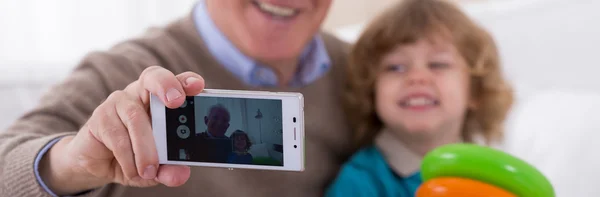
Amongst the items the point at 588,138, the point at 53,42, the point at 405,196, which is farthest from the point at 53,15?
the point at 588,138

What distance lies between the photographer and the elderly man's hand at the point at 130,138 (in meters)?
0.45

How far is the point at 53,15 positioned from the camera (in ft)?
3.87

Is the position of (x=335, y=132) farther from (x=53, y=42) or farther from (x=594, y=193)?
(x=53, y=42)

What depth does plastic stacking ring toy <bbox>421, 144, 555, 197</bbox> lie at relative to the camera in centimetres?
58

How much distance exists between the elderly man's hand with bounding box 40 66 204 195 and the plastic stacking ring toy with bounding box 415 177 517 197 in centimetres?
24

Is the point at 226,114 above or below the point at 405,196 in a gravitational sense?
above

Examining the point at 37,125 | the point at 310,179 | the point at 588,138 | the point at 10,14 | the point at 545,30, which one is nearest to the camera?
the point at 37,125

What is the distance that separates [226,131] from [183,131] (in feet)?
0.11

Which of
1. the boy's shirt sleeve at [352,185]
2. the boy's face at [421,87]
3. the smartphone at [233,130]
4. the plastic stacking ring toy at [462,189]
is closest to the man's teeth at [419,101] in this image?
the boy's face at [421,87]

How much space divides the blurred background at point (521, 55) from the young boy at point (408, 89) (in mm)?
144

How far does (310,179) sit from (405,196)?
0.43 feet

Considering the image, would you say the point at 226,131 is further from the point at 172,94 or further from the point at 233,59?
the point at 233,59

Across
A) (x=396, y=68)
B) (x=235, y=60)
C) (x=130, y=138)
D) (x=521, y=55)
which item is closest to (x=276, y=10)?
(x=235, y=60)

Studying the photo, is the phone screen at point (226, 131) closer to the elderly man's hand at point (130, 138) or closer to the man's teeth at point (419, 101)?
the elderly man's hand at point (130, 138)
